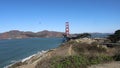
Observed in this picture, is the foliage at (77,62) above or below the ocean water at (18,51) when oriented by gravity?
above

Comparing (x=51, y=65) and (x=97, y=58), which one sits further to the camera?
(x=97, y=58)

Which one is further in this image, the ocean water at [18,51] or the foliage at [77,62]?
the ocean water at [18,51]

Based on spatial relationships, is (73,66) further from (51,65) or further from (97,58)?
A: (97,58)

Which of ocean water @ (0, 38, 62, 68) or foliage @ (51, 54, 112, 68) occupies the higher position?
foliage @ (51, 54, 112, 68)

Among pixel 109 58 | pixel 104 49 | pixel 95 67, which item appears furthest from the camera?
pixel 104 49

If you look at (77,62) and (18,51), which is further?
(18,51)

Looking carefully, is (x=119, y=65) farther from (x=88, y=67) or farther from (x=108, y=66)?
(x=88, y=67)

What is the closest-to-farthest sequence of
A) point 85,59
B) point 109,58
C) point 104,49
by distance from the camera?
point 85,59 → point 109,58 → point 104,49

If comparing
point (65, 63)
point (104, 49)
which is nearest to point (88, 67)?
point (65, 63)

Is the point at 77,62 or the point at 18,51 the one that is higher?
the point at 77,62

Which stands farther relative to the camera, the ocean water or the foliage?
the ocean water
